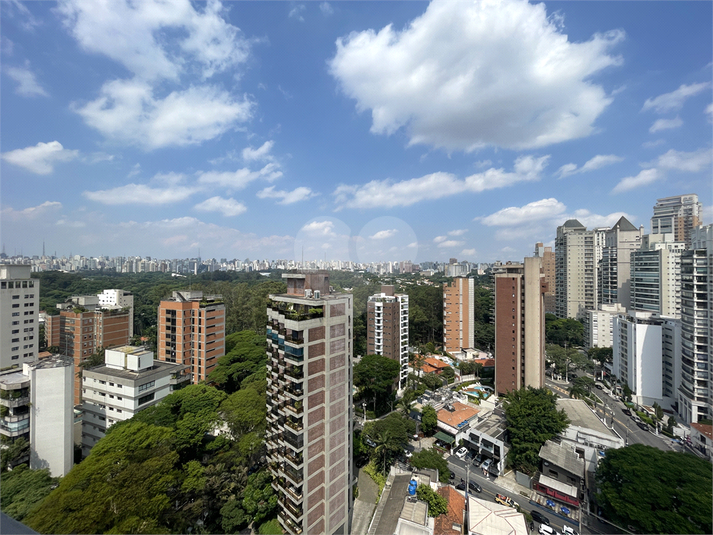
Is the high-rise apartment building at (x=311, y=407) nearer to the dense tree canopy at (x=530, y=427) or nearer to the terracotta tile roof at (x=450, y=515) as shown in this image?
the terracotta tile roof at (x=450, y=515)

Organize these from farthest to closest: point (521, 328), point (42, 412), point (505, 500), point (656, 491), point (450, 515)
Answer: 1. point (521, 328)
2. point (505, 500)
3. point (42, 412)
4. point (450, 515)
5. point (656, 491)

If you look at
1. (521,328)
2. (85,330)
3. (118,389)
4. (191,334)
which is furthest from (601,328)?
(85,330)

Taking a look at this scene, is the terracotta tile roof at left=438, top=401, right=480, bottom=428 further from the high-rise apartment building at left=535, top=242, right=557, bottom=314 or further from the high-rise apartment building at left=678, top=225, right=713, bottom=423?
the high-rise apartment building at left=535, top=242, right=557, bottom=314

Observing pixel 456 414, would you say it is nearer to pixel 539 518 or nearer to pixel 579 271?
pixel 539 518

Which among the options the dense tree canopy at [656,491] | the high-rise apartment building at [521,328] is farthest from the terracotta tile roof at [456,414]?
the dense tree canopy at [656,491]

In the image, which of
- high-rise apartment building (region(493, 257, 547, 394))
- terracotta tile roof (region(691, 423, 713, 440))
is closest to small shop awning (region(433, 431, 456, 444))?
high-rise apartment building (region(493, 257, 547, 394))

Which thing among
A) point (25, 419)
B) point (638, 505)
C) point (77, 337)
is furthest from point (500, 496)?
point (77, 337)
